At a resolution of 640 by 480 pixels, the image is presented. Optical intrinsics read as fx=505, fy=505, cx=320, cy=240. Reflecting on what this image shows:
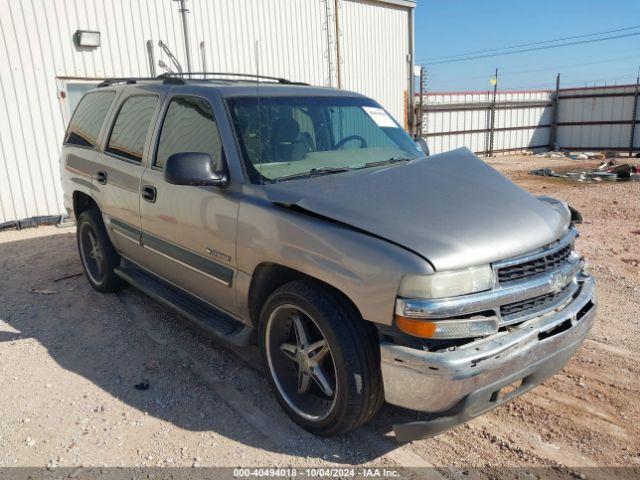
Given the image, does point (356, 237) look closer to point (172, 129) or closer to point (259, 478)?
point (259, 478)

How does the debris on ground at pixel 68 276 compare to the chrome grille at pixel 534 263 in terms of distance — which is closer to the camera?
the chrome grille at pixel 534 263

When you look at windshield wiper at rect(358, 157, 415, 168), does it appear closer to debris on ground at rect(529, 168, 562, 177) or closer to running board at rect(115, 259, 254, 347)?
running board at rect(115, 259, 254, 347)

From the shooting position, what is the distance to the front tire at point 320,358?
2504mm

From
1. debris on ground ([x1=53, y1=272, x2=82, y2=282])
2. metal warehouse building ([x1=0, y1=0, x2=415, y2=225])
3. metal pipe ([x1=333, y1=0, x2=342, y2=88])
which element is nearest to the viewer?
debris on ground ([x1=53, y1=272, x2=82, y2=282])

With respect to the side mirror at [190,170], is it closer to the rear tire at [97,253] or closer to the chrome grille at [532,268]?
the chrome grille at [532,268]

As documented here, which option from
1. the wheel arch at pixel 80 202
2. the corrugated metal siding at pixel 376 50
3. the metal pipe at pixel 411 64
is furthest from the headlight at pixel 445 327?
the metal pipe at pixel 411 64

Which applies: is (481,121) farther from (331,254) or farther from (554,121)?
(331,254)

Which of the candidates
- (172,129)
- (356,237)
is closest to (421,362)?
(356,237)

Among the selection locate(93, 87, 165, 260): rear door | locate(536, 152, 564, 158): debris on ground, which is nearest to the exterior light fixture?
locate(93, 87, 165, 260): rear door

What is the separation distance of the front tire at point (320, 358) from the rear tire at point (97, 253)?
252 cm

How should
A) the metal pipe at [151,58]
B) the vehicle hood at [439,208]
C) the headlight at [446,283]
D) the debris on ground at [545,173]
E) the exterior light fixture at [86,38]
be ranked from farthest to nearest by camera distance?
the debris on ground at [545,173] < the metal pipe at [151,58] < the exterior light fixture at [86,38] < the vehicle hood at [439,208] < the headlight at [446,283]

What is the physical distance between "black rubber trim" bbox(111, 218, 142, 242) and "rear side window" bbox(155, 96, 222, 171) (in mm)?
678

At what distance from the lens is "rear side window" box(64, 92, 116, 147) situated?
Result: 4.85 meters

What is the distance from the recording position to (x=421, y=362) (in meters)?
2.25
